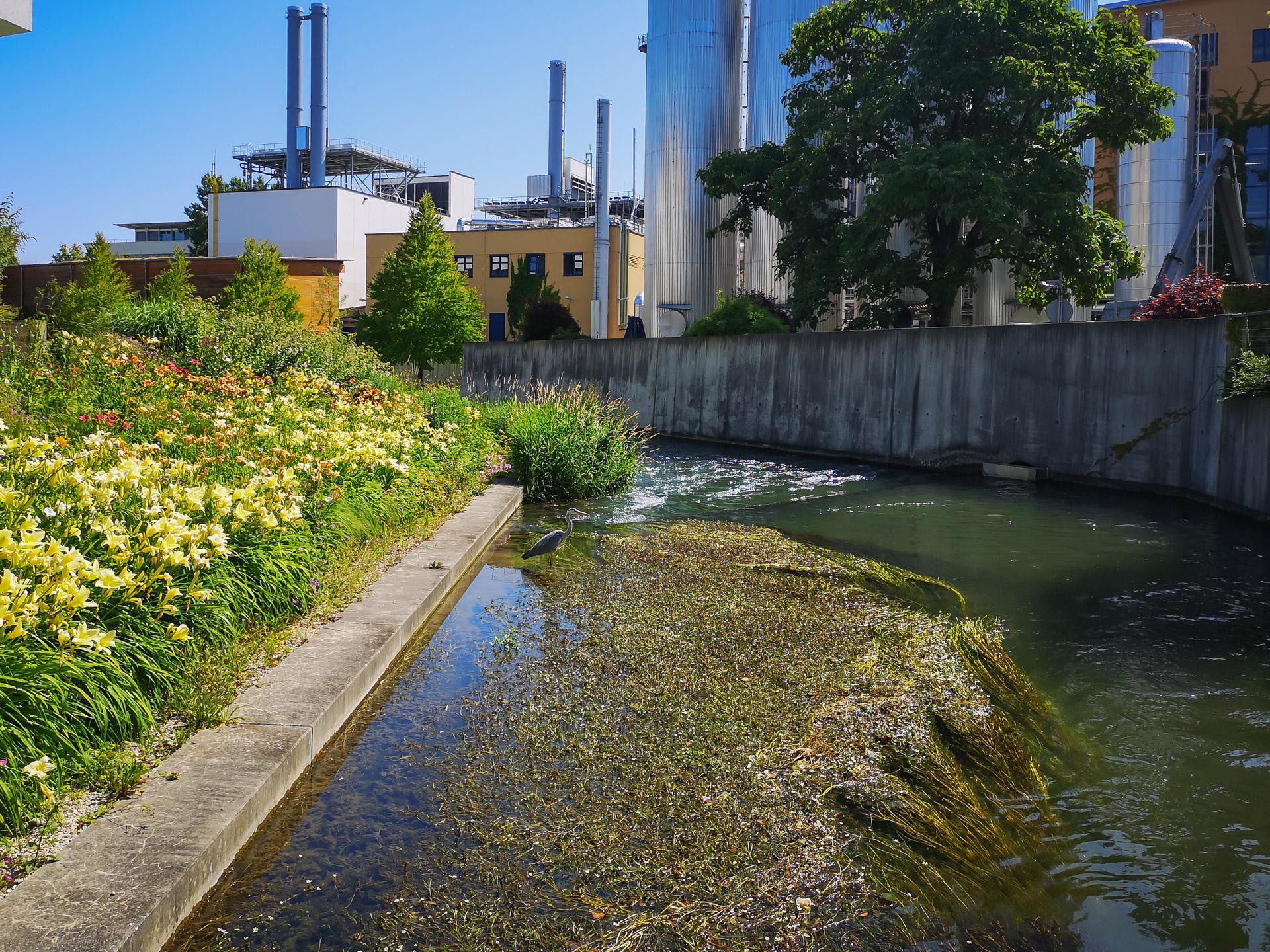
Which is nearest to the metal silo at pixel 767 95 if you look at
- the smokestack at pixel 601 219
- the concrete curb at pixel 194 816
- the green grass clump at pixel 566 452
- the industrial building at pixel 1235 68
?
the smokestack at pixel 601 219

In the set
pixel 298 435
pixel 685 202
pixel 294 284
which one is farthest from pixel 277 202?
pixel 298 435

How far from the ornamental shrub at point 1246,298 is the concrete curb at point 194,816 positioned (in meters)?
11.7

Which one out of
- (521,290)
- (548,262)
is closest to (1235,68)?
(548,262)

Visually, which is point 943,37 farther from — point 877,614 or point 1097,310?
point 877,614

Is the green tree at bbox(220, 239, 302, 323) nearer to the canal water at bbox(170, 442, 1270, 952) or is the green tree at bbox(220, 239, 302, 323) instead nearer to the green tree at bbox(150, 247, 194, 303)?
the green tree at bbox(150, 247, 194, 303)

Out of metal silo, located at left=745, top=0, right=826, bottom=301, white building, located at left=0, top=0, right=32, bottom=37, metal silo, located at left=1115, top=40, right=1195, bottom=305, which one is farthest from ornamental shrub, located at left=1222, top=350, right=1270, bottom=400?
metal silo, located at left=1115, top=40, right=1195, bottom=305

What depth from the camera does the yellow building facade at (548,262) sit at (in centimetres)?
5100

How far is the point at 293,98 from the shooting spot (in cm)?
5691

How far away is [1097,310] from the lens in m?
30.8

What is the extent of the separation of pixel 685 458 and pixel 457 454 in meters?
8.27

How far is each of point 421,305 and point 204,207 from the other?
3451 cm

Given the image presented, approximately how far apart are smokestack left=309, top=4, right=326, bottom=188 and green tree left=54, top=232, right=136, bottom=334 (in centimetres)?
1645

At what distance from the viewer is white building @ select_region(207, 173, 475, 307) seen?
56.2 metres

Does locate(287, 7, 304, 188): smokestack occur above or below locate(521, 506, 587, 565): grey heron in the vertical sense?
above
